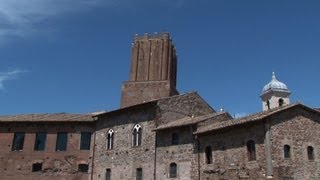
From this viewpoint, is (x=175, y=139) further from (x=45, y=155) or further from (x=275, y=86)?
(x=275, y=86)

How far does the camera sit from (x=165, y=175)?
28.7 m

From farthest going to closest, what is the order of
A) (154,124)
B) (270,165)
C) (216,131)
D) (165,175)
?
(154,124) → (165,175) → (216,131) → (270,165)

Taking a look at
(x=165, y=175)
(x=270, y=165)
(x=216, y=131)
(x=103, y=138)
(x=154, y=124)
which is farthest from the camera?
(x=103, y=138)

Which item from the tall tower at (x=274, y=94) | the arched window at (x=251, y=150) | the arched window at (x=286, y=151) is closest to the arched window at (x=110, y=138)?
the arched window at (x=251, y=150)

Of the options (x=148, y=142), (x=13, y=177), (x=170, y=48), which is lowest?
(x=13, y=177)

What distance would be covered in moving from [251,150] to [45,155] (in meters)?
17.7

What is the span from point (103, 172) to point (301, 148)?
1499 centimetres

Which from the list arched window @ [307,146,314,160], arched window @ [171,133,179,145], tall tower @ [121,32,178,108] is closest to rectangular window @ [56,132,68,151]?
tall tower @ [121,32,178,108]

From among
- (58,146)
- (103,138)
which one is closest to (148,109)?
(103,138)

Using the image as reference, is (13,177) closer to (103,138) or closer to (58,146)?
(58,146)

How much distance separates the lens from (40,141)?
116 feet

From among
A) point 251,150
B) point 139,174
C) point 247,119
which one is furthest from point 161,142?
point 251,150

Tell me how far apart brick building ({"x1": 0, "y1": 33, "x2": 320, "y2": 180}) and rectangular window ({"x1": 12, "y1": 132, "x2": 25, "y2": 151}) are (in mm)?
79

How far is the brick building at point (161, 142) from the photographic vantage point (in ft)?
80.3
